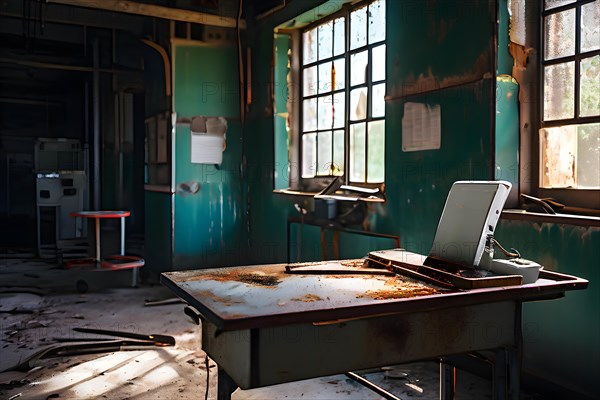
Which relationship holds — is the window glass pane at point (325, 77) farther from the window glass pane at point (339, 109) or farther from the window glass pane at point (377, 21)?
the window glass pane at point (377, 21)

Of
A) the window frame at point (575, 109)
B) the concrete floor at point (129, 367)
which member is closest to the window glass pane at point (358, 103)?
the window frame at point (575, 109)

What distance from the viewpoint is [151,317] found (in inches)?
172

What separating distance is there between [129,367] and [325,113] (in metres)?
2.57

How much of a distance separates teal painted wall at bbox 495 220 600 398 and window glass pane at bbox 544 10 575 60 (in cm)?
90

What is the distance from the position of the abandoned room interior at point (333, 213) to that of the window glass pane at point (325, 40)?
0.02 meters

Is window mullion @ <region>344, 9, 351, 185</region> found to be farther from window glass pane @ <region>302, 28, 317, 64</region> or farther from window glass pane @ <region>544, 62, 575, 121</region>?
window glass pane @ <region>544, 62, 575, 121</region>

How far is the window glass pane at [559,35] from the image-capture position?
2.80m

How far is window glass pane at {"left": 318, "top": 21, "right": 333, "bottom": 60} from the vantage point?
15.3ft

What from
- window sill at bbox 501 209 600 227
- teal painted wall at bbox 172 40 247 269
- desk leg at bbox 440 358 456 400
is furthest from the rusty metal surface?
teal painted wall at bbox 172 40 247 269

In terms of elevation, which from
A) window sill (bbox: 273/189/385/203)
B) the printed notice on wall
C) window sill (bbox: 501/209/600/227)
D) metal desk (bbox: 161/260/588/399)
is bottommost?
metal desk (bbox: 161/260/588/399)

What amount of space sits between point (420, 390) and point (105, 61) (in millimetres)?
7017

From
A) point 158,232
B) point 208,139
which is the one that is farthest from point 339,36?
point 158,232

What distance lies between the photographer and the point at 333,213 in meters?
4.17

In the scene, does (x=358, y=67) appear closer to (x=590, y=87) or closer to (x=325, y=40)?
(x=325, y=40)
